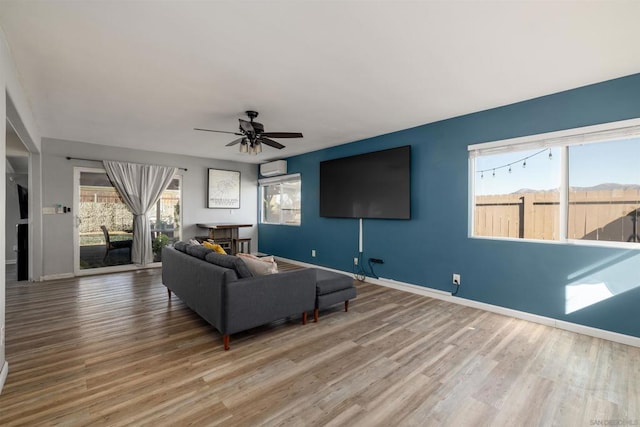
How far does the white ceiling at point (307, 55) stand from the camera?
1802 millimetres

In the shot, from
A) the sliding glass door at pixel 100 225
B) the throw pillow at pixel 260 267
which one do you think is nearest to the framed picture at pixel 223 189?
the sliding glass door at pixel 100 225

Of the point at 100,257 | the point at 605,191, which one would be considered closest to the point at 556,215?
the point at 605,191

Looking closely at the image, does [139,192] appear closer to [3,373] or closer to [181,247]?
[181,247]

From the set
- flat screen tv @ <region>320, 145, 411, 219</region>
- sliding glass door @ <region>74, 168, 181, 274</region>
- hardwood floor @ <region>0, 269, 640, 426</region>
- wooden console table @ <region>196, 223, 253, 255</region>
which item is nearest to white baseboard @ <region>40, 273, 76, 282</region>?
sliding glass door @ <region>74, 168, 181, 274</region>

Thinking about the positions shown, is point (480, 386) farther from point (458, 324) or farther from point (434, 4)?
point (434, 4)

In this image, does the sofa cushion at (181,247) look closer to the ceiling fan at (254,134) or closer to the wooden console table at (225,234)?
the ceiling fan at (254,134)

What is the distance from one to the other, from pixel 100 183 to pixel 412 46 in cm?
590

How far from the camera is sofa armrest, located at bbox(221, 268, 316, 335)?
2.51m

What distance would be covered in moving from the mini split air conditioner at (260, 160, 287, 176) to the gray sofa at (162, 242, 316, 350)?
359 centimetres

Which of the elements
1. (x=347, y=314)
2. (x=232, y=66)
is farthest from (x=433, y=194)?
(x=232, y=66)

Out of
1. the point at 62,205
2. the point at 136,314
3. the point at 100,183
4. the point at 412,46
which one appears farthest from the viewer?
the point at 100,183

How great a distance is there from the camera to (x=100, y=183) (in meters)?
5.41

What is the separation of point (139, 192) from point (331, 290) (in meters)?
4.59

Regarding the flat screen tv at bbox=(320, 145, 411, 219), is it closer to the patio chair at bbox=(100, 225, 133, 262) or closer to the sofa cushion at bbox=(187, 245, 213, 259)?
the sofa cushion at bbox=(187, 245, 213, 259)
